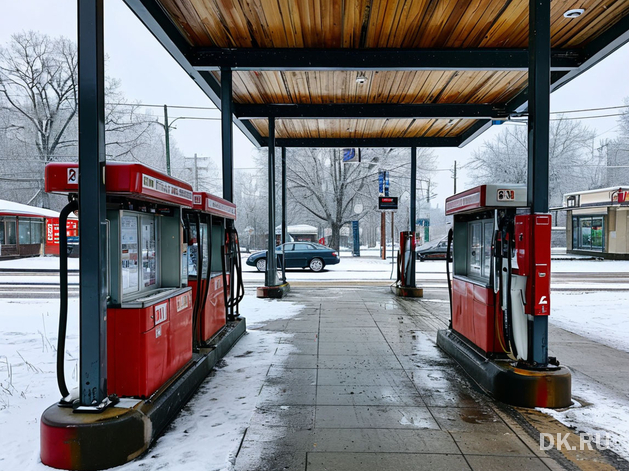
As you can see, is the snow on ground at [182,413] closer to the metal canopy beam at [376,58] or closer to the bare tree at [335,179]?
the metal canopy beam at [376,58]

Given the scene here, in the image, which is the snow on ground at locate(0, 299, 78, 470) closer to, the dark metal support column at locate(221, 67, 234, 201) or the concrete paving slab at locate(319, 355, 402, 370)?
the concrete paving slab at locate(319, 355, 402, 370)

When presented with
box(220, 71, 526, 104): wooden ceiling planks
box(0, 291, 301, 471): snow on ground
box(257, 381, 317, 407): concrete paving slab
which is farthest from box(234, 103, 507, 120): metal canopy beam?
box(257, 381, 317, 407): concrete paving slab

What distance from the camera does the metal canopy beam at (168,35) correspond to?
212 inches

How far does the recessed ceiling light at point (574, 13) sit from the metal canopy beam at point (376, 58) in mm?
1114

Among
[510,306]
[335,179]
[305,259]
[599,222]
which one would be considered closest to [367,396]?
[510,306]

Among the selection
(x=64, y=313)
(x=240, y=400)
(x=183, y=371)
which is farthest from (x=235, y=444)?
(x=64, y=313)

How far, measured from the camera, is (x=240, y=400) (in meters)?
4.61

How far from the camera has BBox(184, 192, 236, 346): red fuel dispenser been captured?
549cm

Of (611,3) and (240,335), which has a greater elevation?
(611,3)

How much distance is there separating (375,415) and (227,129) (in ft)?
17.6

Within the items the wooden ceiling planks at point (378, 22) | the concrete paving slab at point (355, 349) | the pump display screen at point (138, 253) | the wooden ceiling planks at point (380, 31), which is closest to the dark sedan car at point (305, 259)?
the wooden ceiling planks at point (380, 31)

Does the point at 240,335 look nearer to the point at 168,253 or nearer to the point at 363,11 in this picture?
the point at 168,253

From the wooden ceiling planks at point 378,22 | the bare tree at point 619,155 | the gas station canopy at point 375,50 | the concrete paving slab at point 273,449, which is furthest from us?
A: the bare tree at point 619,155

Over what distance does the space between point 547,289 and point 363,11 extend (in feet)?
13.6
